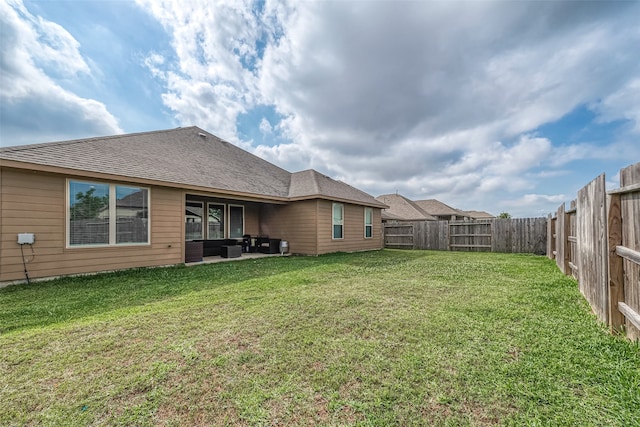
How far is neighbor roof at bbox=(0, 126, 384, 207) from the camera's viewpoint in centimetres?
605

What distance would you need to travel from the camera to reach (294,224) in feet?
36.4

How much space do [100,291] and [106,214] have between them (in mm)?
2399

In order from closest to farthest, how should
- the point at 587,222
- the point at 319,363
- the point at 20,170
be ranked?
the point at 319,363 → the point at 587,222 → the point at 20,170

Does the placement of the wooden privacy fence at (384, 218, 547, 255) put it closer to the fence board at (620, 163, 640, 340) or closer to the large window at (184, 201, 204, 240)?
the large window at (184, 201, 204, 240)

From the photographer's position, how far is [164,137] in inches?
394

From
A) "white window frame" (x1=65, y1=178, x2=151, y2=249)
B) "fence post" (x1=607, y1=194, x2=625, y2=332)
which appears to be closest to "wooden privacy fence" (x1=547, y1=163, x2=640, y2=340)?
"fence post" (x1=607, y1=194, x2=625, y2=332)

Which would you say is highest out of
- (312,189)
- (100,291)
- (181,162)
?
(181,162)

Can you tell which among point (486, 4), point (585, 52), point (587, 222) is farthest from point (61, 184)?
point (585, 52)

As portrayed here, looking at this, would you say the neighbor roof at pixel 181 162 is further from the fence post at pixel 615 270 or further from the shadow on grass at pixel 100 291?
the fence post at pixel 615 270

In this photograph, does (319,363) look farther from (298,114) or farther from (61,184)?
(298,114)

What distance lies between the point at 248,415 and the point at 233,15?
10541mm

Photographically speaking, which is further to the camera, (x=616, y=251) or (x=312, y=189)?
(x=312, y=189)

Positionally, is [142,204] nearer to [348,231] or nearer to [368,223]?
[348,231]

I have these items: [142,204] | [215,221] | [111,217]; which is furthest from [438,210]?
[111,217]
